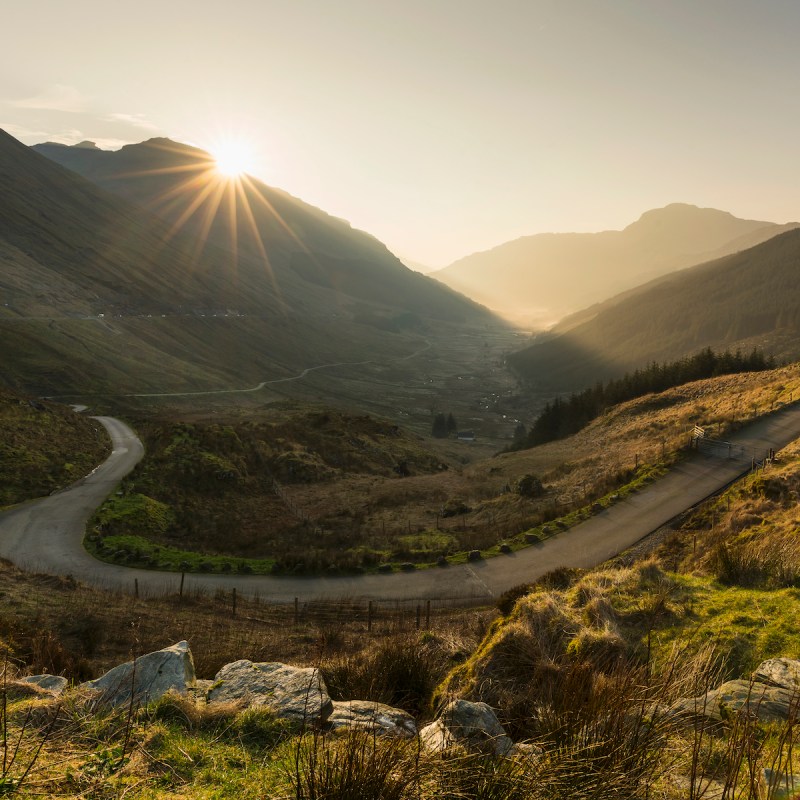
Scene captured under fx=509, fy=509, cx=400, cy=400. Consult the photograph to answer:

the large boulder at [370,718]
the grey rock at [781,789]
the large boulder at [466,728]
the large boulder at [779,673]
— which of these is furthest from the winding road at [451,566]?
the grey rock at [781,789]

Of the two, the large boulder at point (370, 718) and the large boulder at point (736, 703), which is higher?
the large boulder at point (736, 703)

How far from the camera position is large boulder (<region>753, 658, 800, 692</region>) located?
4961 mm

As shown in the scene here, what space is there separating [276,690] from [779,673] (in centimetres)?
548

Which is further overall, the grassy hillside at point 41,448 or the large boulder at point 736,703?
the grassy hillside at point 41,448

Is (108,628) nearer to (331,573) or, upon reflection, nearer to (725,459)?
(331,573)

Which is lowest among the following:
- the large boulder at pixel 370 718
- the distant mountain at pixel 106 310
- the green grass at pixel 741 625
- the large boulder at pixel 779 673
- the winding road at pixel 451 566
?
the winding road at pixel 451 566

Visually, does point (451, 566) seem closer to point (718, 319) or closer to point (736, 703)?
point (736, 703)

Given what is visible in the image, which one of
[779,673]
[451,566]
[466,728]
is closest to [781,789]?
[466,728]

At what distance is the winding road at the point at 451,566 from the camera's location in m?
20.4

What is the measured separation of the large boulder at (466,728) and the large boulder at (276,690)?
1.21 metres

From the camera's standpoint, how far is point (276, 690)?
615 centimetres

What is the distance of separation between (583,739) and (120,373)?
331ft

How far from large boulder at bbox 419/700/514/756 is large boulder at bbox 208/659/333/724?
121 centimetres

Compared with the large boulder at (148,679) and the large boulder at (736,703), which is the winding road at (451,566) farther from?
the large boulder at (736,703)
